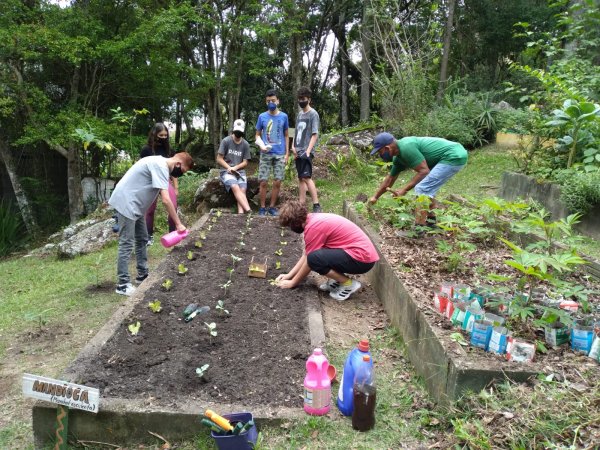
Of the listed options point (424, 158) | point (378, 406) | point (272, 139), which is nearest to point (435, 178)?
point (424, 158)

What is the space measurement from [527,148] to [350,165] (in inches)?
159

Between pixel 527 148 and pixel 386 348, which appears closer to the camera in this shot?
pixel 386 348

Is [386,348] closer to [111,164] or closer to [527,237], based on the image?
[527,237]

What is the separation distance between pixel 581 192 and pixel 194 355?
4.44 meters

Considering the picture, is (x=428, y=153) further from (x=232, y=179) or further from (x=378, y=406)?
(x=232, y=179)

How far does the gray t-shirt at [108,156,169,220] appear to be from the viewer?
14.4 feet

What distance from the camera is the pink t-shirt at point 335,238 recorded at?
13.2ft

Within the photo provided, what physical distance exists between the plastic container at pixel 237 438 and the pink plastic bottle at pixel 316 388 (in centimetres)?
35

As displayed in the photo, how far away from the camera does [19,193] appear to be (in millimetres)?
12516

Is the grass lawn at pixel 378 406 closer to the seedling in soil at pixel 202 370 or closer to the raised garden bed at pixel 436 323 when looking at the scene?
the raised garden bed at pixel 436 323

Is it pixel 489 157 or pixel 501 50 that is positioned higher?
pixel 501 50

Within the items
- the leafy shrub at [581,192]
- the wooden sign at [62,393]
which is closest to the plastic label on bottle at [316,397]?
the wooden sign at [62,393]

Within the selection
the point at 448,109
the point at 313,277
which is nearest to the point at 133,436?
the point at 313,277

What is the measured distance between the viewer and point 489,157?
9719 millimetres
